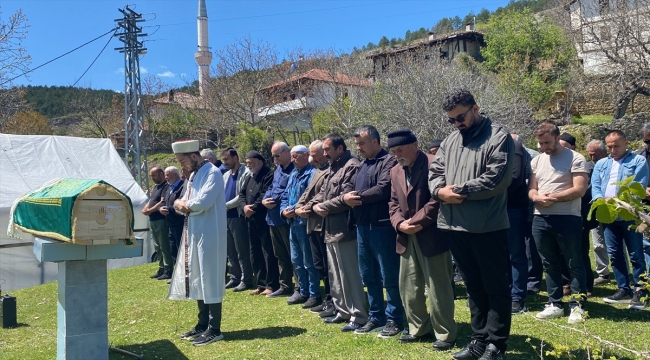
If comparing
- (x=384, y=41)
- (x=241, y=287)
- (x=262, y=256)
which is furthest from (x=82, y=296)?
(x=384, y=41)

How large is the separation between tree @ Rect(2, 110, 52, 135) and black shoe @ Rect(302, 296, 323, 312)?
1702 inches

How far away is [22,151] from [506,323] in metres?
13.2

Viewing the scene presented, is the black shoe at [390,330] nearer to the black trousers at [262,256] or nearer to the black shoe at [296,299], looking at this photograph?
the black shoe at [296,299]

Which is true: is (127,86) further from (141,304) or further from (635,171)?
(635,171)

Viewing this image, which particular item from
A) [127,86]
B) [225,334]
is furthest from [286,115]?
[225,334]

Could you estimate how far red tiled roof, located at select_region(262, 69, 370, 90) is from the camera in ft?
104

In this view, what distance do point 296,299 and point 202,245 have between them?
7.50 feet

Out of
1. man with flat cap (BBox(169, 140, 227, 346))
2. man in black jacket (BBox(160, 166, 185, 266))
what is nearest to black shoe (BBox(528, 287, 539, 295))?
man with flat cap (BBox(169, 140, 227, 346))

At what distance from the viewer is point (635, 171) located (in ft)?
19.7

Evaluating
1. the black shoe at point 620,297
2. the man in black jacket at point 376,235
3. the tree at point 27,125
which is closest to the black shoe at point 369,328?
the man in black jacket at point 376,235

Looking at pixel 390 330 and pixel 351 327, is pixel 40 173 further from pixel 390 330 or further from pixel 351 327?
pixel 390 330

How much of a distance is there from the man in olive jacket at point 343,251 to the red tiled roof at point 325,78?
2506cm

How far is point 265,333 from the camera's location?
616cm

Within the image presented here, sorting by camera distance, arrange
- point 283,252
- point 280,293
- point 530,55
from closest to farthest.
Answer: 1. point 283,252
2. point 280,293
3. point 530,55
